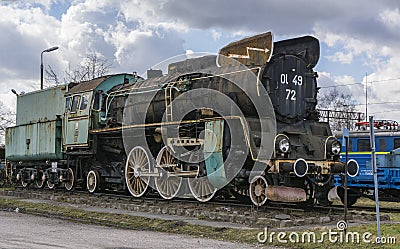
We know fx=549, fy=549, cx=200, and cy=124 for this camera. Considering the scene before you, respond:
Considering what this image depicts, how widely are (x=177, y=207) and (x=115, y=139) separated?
5.42m

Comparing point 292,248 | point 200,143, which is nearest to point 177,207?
point 200,143

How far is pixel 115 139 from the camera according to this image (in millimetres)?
20062

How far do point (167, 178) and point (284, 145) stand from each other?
467 cm

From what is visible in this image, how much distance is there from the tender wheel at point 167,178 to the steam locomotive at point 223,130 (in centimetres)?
3

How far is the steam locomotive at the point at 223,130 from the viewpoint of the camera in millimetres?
14453

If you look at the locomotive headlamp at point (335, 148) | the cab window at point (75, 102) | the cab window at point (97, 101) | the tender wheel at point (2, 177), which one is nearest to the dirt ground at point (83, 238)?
the locomotive headlamp at point (335, 148)

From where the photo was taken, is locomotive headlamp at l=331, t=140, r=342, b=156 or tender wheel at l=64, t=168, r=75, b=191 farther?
tender wheel at l=64, t=168, r=75, b=191

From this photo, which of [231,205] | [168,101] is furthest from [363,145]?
[168,101]

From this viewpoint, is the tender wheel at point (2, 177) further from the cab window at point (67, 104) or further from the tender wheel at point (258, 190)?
the tender wheel at point (258, 190)

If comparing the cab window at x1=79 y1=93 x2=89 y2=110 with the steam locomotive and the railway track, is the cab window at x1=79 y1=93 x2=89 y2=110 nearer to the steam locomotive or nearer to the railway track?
the steam locomotive

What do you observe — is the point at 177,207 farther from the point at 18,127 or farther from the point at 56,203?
the point at 18,127

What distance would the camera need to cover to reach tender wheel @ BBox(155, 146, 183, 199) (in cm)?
1695

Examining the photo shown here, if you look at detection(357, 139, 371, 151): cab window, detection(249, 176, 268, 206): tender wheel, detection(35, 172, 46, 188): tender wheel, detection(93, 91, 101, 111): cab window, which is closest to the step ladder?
detection(249, 176, 268, 206): tender wheel

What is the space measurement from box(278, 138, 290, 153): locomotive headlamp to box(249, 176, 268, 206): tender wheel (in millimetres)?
921
